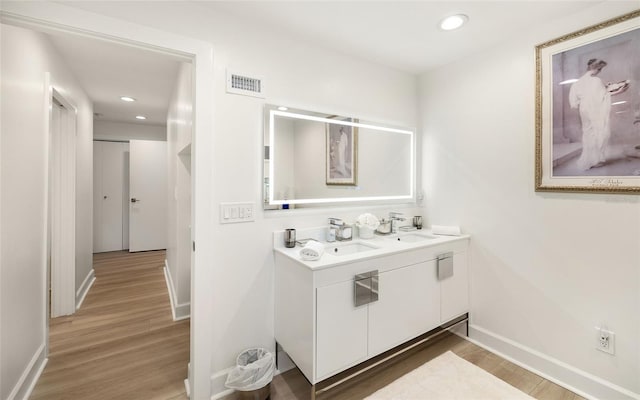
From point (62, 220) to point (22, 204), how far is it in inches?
51.9

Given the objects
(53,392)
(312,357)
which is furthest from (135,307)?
(312,357)

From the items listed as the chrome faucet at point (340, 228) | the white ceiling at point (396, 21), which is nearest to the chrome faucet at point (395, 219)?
the chrome faucet at point (340, 228)

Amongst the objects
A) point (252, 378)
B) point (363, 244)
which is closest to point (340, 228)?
point (363, 244)

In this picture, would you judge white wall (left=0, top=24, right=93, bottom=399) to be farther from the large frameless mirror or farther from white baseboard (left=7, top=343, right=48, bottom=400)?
Answer: the large frameless mirror

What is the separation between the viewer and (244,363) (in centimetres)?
178

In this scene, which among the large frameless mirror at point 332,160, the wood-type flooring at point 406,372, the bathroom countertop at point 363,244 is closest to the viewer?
the bathroom countertop at point 363,244

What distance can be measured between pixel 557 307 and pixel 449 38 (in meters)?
2.06

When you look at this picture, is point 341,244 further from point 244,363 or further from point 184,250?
point 184,250

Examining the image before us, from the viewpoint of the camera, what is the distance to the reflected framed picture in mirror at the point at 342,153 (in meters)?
2.26

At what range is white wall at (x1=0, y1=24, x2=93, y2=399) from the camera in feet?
5.07

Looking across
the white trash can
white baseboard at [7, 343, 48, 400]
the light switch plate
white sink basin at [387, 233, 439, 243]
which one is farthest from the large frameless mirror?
white baseboard at [7, 343, 48, 400]

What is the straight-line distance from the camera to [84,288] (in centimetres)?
335

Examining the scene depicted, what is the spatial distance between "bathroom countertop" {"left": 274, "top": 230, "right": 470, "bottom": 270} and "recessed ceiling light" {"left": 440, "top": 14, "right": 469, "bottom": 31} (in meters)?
1.54

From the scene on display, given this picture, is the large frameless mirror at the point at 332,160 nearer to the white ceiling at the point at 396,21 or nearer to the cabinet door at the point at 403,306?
the white ceiling at the point at 396,21
